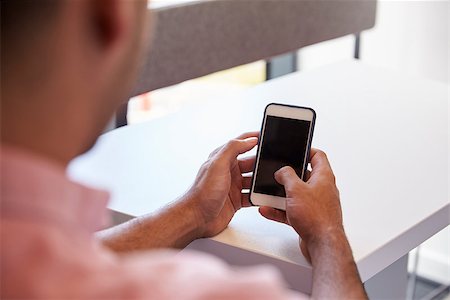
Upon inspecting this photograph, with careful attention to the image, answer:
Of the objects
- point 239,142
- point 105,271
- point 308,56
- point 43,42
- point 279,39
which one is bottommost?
point 308,56

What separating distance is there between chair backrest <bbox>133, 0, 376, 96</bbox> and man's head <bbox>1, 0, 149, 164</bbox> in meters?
1.22

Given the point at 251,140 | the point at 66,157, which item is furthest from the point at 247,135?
the point at 66,157

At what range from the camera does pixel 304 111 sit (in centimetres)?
104

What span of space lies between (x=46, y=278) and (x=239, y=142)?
0.65 metres

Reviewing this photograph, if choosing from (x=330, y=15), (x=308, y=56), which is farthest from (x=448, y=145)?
(x=308, y=56)

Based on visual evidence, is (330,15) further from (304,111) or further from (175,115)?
(304,111)

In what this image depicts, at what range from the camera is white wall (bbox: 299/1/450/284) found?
88.0 inches

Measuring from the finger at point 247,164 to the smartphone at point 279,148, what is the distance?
15 millimetres

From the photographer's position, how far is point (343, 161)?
1229 mm

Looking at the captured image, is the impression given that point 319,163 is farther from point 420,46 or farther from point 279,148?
point 420,46

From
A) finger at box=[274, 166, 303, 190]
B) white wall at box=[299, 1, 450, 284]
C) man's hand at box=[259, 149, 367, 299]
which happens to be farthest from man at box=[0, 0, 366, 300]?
white wall at box=[299, 1, 450, 284]

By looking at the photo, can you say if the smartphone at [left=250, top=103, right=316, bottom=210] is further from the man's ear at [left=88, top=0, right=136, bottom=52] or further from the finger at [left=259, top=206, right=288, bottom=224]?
the man's ear at [left=88, top=0, right=136, bottom=52]

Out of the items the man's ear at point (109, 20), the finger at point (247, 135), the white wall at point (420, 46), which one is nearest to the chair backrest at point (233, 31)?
the white wall at point (420, 46)

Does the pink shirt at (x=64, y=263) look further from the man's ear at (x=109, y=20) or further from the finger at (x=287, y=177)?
the finger at (x=287, y=177)
